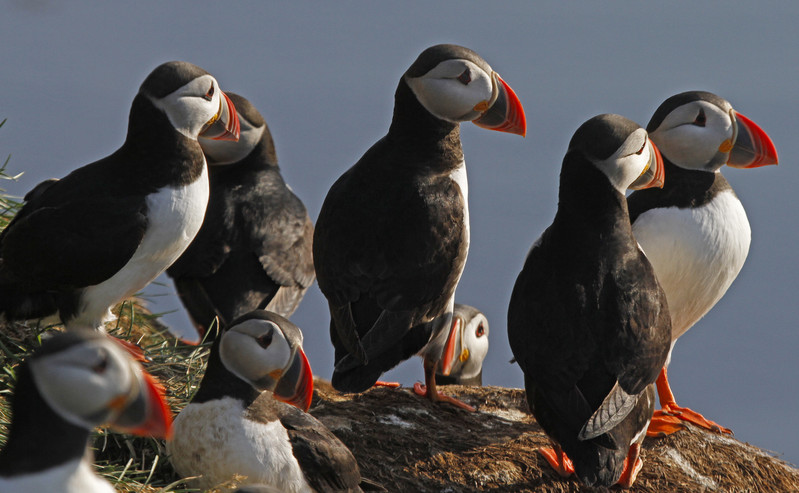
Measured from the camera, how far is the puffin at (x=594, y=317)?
18.2ft

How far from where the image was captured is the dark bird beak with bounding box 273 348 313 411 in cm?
524

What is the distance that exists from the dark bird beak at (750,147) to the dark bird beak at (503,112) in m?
1.48

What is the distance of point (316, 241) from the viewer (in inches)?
267

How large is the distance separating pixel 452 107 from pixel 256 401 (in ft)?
7.91

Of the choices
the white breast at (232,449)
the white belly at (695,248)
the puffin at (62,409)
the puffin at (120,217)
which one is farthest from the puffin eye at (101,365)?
the white belly at (695,248)

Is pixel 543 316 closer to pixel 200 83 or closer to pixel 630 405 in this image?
pixel 630 405

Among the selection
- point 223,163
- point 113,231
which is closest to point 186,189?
point 113,231

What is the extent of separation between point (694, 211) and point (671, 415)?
1368 mm

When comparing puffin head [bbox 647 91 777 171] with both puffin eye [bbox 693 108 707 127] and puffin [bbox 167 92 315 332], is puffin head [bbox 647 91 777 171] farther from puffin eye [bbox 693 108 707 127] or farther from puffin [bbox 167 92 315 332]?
puffin [bbox 167 92 315 332]

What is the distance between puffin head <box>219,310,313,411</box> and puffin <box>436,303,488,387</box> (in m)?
4.32

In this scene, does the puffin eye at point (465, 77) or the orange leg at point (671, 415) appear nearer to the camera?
the puffin eye at point (465, 77)

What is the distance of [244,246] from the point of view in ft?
24.5

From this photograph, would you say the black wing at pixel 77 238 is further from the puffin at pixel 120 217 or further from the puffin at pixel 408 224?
the puffin at pixel 408 224

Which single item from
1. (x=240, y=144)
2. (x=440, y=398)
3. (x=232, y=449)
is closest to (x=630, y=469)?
(x=440, y=398)
